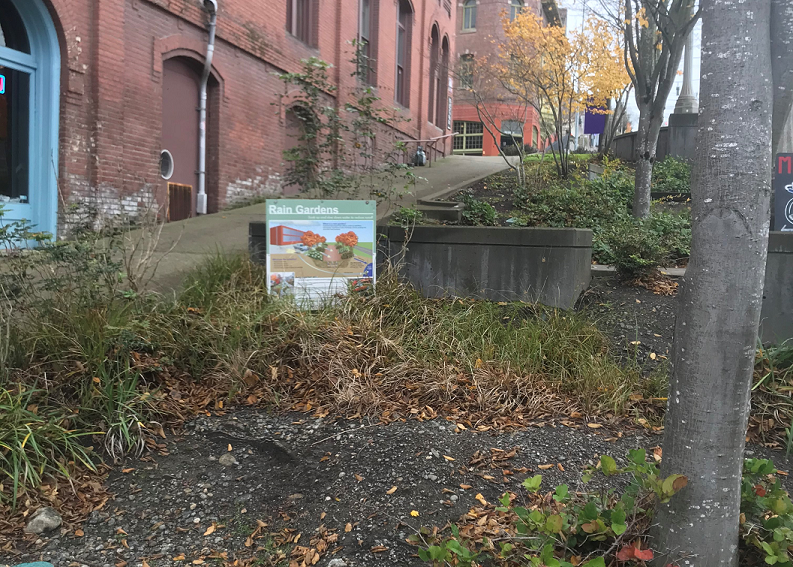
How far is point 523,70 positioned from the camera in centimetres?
1243

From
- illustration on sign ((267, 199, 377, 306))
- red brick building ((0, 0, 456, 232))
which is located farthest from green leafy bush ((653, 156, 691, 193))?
illustration on sign ((267, 199, 377, 306))

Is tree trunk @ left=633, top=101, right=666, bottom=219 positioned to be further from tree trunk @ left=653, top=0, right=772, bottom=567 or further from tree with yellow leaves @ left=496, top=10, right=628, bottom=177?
tree trunk @ left=653, top=0, right=772, bottom=567

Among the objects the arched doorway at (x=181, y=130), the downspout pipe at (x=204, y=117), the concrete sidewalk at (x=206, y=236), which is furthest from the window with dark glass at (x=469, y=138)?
the arched doorway at (x=181, y=130)

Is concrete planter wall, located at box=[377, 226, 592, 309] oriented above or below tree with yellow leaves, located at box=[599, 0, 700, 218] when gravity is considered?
Answer: below

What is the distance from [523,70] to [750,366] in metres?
11.4

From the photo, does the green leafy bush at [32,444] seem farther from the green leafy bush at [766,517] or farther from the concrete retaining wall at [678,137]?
the concrete retaining wall at [678,137]

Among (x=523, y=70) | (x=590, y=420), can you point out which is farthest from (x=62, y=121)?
(x=523, y=70)

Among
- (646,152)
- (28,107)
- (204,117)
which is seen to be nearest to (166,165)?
(204,117)

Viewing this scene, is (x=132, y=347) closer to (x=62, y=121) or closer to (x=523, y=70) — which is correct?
(x=62, y=121)

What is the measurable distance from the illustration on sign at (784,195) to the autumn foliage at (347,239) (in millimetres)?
4152

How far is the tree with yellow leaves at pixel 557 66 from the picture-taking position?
12.4 meters

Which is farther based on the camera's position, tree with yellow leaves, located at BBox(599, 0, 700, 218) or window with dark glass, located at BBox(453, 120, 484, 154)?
window with dark glass, located at BBox(453, 120, 484, 154)

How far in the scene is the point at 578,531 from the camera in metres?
2.40

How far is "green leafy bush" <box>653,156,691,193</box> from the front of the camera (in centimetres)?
1176
